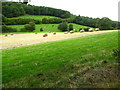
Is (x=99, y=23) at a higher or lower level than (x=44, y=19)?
lower

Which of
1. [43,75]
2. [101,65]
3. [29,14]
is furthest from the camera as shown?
[29,14]

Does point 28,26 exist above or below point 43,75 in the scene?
above

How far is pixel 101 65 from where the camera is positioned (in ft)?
29.1

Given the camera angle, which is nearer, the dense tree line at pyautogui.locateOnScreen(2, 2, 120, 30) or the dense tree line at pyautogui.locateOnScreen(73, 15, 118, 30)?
the dense tree line at pyautogui.locateOnScreen(73, 15, 118, 30)

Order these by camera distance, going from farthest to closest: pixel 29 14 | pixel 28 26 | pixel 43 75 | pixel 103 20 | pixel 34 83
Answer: pixel 29 14, pixel 28 26, pixel 103 20, pixel 43 75, pixel 34 83

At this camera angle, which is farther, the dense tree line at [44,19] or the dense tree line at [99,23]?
the dense tree line at [44,19]

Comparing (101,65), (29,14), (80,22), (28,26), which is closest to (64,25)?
(28,26)

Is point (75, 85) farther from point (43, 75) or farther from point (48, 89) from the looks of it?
point (43, 75)

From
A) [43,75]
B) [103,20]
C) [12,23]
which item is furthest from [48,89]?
[12,23]

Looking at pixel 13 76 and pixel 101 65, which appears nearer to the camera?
pixel 13 76

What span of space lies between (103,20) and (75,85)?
92889 millimetres

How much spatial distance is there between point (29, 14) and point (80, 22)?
7333cm

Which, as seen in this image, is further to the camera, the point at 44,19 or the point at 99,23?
the point at 44,19

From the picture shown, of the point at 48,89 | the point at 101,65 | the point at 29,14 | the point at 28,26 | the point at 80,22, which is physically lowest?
the point at 48,89
